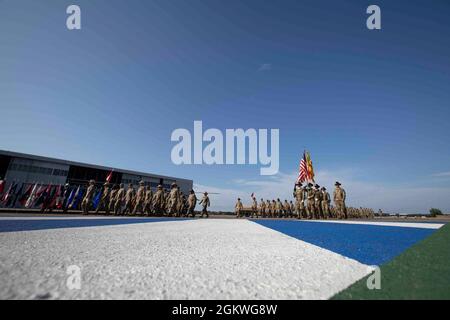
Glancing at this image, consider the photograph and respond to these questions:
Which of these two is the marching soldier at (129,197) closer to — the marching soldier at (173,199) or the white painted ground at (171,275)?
the marching soldier at (173,199)

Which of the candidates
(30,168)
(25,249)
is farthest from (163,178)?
(25,249)

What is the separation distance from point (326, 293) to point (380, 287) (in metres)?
0.39

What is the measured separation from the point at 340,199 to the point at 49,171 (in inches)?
1375

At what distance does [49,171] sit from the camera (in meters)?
29.1

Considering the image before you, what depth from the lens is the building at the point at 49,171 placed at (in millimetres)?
25750

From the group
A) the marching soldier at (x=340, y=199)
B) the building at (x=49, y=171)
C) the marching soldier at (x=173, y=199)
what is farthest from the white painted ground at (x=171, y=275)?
the building at (x=49, y=171)

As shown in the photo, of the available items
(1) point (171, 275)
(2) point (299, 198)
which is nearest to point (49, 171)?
(2) point (299, 198)

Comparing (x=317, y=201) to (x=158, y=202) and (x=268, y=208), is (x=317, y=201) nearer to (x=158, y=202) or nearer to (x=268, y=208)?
(x=268, y=208)

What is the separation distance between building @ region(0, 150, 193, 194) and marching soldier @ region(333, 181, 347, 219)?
94.6 ft

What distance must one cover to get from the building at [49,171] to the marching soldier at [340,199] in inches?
1135
